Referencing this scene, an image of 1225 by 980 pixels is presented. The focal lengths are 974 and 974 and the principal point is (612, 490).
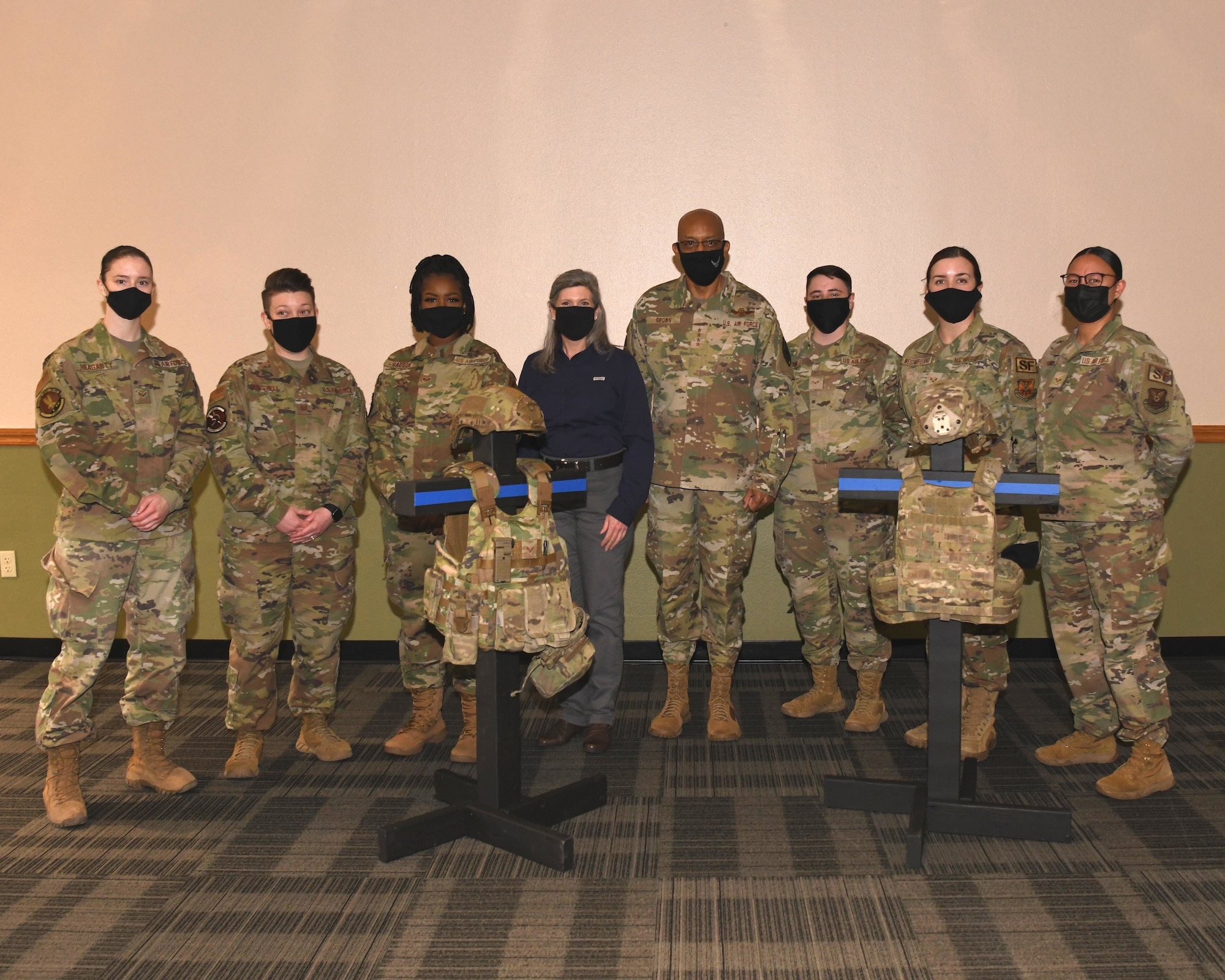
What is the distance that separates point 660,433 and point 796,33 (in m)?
2.26

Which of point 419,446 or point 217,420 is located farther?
point 419,446

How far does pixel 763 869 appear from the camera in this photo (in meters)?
2.89

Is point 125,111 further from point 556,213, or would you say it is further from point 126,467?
point 126,467

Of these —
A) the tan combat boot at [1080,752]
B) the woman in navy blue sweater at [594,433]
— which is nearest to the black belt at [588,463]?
the woman in navy blue sweater at [594,433]

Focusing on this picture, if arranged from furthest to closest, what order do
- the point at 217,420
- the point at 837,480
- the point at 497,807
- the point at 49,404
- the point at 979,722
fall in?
the point at 837,480 < the point at 979,722 < the point at 217,420 < the point at 49,404 < the point at 497,807

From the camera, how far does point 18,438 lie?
16.7 feet

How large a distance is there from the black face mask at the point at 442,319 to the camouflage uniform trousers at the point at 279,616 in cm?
85

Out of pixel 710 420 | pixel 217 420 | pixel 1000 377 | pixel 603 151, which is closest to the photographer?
pixel 217 420

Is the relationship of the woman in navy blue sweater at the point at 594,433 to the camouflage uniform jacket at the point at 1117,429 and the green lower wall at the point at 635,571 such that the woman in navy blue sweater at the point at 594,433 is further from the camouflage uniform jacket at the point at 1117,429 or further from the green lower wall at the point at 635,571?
the camouflage uniform jacket at the point at 1117,429

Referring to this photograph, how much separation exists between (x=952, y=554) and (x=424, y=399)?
1942mm

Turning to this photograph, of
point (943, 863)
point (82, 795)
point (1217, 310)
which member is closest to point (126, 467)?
point (82, 795)

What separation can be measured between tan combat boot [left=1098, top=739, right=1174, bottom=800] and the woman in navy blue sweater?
181 cm

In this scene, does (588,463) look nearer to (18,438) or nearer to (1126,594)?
(1126,594)

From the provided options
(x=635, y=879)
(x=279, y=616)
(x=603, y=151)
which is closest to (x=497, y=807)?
(x=635, y=879)
